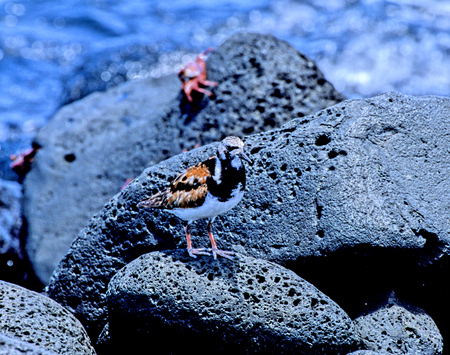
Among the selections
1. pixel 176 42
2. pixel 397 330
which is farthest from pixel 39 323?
pixel 176 42

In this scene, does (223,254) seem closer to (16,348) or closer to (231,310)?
(231,310)

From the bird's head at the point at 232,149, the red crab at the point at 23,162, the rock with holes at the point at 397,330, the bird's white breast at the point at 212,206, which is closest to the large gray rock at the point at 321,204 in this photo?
the rock with holes at the point at 397,330

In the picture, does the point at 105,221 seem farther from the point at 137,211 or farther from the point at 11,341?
the point at 11,341

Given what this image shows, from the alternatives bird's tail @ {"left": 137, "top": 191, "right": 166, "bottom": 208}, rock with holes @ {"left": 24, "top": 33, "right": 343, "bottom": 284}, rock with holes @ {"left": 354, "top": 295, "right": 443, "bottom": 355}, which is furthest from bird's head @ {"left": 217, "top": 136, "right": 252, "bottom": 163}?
rock with holes @ {"left": 24, "top": 33, "right": 343, "bottom": 284}

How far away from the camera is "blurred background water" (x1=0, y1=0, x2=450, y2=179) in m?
12.6

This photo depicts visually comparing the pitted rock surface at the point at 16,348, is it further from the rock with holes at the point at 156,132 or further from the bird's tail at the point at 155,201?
the rock with holes at the point at 156,132

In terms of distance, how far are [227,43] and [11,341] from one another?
16.4 feet

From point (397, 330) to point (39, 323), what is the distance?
292 cm

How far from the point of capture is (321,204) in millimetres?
5047

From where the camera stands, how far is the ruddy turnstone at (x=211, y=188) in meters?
4.58

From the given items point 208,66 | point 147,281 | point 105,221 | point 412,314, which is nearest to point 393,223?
point 412,314

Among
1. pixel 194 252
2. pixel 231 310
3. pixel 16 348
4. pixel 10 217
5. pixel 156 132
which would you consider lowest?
pixel 10 217

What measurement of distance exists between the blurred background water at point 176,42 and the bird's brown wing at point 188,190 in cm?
639

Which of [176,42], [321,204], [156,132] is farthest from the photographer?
[176,42]
